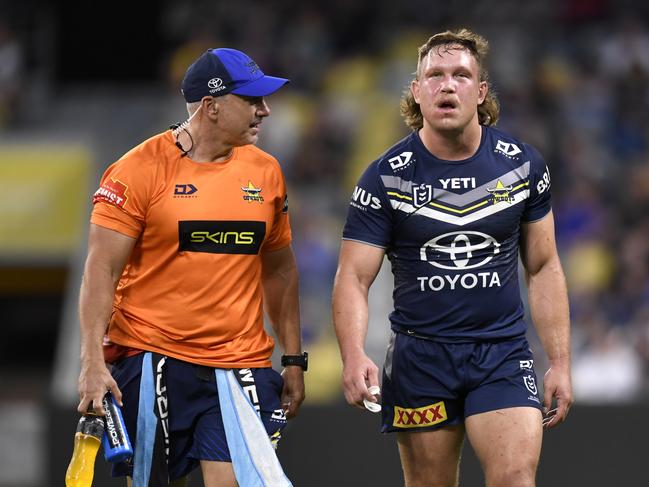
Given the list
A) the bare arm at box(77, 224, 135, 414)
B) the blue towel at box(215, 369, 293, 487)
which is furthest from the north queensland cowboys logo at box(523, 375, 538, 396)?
the bare arm at box(77, 224, 135, 414)

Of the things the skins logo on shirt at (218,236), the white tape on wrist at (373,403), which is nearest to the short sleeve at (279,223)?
the skins logo on shirt at (218,236)

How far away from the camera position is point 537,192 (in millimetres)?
5871

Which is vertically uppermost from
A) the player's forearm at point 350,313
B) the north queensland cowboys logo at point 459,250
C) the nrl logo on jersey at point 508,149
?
the nrl logo on jersey at point 508,149

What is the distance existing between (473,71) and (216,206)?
1.27m

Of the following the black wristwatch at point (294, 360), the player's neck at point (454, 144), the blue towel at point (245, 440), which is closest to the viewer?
the blue towel at point (245, 440)

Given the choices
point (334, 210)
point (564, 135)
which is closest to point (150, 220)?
point (334, 210)

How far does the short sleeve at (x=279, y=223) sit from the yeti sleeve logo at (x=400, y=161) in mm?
490

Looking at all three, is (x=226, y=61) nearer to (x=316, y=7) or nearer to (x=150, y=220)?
(x=150, y=220)

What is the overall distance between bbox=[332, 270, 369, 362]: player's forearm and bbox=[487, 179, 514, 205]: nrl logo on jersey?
2.23 feet

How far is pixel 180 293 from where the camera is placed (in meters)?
5.64

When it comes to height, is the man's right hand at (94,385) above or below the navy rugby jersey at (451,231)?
below

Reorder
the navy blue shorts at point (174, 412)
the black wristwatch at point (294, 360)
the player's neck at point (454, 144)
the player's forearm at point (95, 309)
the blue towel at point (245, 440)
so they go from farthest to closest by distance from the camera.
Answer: the black wristwatch at point (294, 360) → the player's neck at point (454, 144) → the navy blue shorts at point (174, 412) → the blue towel at point (245, 440) → the player's forearm at point (95, 309)

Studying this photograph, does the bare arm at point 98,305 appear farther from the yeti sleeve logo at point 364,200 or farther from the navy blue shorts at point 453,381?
the navy blue shorts at point 453,381

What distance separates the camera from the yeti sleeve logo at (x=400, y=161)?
5.85 m
